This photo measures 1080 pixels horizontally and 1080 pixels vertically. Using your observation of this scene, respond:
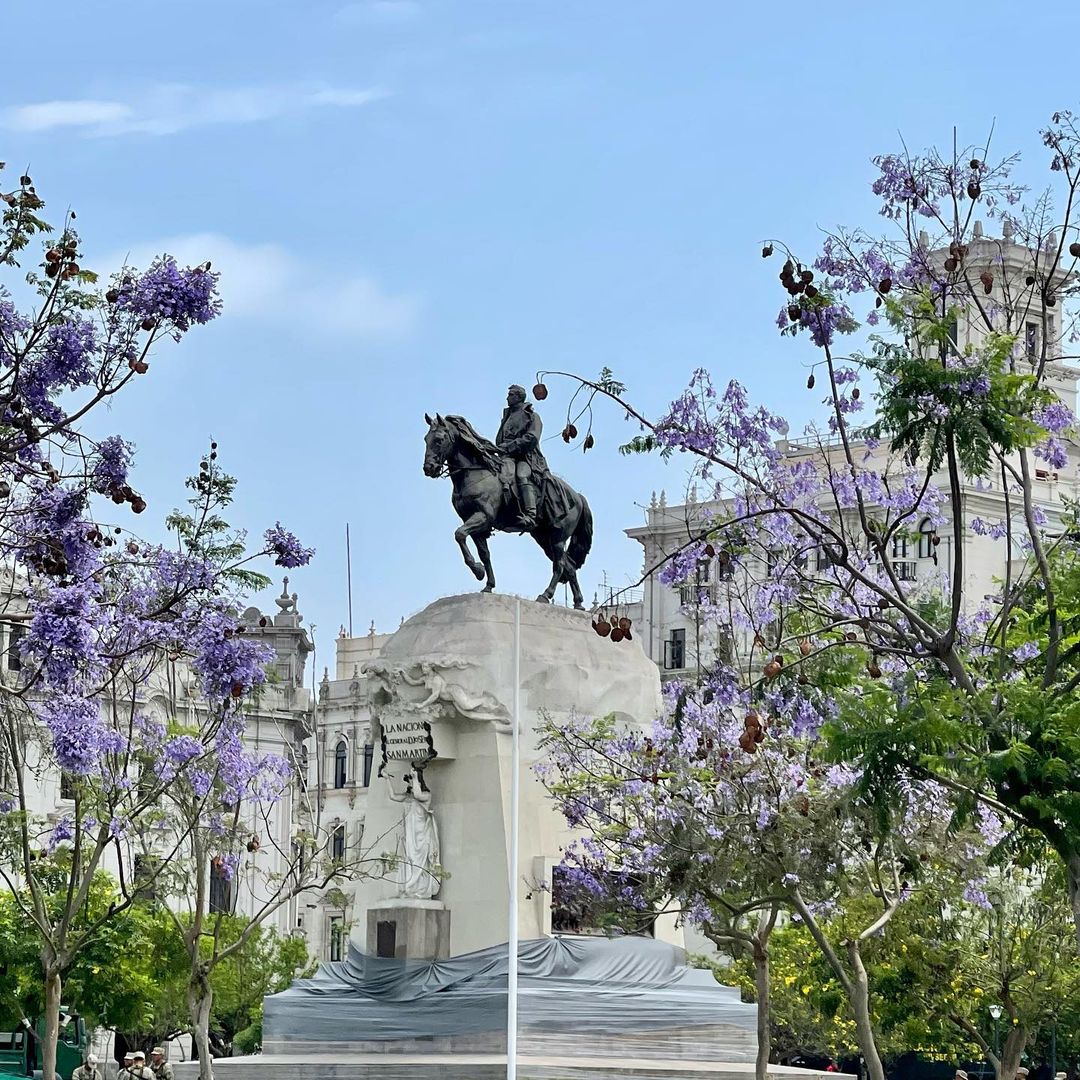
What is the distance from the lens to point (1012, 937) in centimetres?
4041

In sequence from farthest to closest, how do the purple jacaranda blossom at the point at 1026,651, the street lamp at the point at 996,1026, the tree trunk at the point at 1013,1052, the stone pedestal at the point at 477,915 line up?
the street lamp at the point at 996,1026
the tree trunk at the point at 1013,1052
the stone pedestal at the point at 477,915
the purple jacaranda blossom at the point at 1026,651

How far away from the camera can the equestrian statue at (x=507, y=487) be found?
99.1ft

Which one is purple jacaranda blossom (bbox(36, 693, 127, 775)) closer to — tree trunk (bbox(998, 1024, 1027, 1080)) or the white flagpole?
the white flagpole

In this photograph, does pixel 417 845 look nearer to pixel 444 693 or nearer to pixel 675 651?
pixel 444 693

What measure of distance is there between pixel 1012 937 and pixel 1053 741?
24.0 m

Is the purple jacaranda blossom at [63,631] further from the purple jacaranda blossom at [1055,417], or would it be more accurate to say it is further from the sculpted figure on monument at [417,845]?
the sculpted figure on monument at [417,845]

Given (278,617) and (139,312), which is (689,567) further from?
(278,617)

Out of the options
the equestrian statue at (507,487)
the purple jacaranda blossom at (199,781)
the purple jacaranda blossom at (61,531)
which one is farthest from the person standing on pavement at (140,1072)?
the purple jacaranda blossom at (61,531)

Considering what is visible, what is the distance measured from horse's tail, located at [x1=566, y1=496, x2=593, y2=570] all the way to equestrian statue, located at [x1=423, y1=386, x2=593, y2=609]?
0.12ft

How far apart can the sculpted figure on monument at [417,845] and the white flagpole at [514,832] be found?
1.17m

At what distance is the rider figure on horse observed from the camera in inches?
1210

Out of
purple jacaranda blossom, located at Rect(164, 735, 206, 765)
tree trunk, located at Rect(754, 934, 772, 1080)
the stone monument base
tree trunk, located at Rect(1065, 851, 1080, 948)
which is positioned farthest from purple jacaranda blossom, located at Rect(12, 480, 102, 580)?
tree trunk, located at Rect(754, 934, 772, 1080)

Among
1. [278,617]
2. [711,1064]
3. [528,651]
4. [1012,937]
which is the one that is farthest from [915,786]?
[278,617]

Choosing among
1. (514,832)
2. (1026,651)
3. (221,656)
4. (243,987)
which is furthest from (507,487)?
(243,987)
